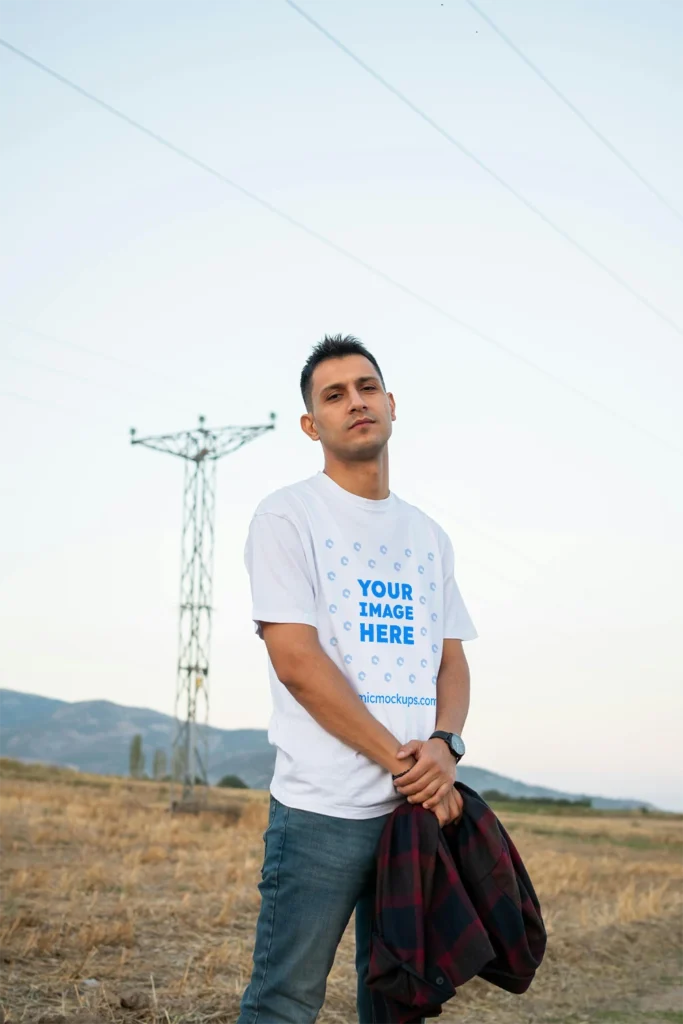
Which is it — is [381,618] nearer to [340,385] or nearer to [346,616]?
[346,616]

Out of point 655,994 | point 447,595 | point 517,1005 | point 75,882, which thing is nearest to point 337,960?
point 517,1005

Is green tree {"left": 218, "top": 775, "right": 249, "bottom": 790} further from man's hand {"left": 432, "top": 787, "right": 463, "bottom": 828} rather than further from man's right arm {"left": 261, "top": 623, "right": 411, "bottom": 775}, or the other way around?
man's right arm {"left": 261, "top": 623, "right": 411, "bottom": 775}

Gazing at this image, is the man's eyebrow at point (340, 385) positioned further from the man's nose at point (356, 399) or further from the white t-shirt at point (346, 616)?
the white t-shirt at point (346, 616)

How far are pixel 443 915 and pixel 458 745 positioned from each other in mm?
471

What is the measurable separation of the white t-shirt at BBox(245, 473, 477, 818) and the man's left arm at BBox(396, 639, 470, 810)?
0.20ft

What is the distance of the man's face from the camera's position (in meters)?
3.31

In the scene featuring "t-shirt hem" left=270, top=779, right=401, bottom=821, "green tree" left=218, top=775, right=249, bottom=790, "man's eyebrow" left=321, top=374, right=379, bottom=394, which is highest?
"man's eyebrow" left=321, top=374, right=379, bottom=394

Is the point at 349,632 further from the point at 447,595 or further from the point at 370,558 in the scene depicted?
the point at 447,595

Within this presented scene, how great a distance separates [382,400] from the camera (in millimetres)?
3408

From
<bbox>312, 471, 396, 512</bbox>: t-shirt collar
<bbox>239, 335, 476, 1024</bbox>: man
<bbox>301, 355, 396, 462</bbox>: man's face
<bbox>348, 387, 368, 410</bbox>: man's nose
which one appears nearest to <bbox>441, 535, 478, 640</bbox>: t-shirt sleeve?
<bbox>239, 335, 476, 1024</bbox>: man

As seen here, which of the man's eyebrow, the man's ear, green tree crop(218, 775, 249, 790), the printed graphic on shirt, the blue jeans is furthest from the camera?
green tree crop(218, 775, 249, 790)

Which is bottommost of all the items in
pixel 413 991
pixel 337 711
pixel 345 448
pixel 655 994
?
pixel 655 994

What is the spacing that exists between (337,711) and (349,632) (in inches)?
10.6

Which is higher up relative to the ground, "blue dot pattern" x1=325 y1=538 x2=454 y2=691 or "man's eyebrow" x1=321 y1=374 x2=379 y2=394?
"man's eyebrow" x1=321 y1=374 x2=379 y2=394
